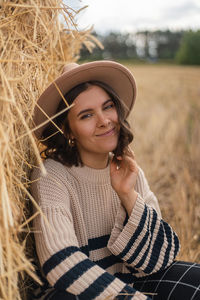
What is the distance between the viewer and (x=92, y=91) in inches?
66.1

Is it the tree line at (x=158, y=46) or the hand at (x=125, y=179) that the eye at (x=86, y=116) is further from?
the tree line at (x=158, y=46)

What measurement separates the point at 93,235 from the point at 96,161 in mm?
409

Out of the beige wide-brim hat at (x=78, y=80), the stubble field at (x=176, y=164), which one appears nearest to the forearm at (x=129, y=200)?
the beige wide-brim hat at (x=78, y=80)

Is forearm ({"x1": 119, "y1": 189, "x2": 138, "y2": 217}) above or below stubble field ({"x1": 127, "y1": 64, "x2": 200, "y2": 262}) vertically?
above

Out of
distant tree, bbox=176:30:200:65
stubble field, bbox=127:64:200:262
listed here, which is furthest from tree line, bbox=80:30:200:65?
stubble field, bbox=127:64:200:262

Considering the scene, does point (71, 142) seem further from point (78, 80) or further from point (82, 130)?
point (78, 80)

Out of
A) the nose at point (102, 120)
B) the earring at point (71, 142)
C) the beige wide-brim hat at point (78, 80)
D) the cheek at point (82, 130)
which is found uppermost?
the beige wide-brim hat at point (78, 80)

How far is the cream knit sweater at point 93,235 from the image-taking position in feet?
4.02

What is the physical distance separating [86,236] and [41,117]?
0.63 metres

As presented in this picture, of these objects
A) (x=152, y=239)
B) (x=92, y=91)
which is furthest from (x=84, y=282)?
(x=92, y=91)

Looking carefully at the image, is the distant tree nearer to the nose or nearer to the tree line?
the tree line

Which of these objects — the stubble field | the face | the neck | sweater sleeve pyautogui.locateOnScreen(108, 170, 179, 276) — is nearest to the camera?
sweater sleeve pyautogui.locateOnScreen(108, 170, 179, 276)

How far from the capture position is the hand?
5.24 feet

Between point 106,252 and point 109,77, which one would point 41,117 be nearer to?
point 109,77
